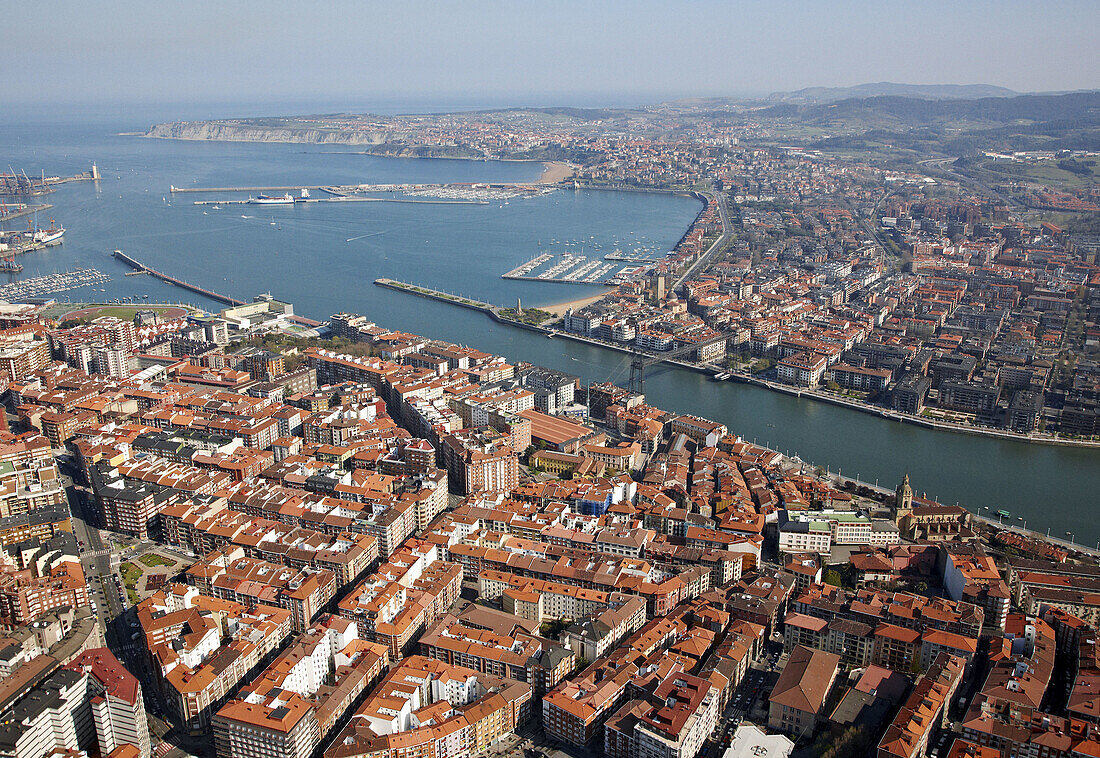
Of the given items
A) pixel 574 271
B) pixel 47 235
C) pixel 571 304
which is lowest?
pixel 571 304

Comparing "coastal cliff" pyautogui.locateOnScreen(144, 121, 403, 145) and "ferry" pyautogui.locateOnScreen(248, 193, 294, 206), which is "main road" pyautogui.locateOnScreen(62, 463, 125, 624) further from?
"coastal cliff" pyautogui.locateOnScreen(144, 121, 403, 145)

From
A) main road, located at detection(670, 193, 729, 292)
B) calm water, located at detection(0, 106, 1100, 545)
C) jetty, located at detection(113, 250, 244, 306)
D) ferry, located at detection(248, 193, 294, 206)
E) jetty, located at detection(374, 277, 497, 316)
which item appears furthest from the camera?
ferry, located at detection(248, 193, 294, 206)

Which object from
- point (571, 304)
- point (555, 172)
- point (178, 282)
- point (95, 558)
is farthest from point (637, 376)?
point (555, 172)

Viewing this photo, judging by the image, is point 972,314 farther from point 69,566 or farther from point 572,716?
point 69,566

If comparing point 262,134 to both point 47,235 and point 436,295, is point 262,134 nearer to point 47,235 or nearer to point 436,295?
point 47,235

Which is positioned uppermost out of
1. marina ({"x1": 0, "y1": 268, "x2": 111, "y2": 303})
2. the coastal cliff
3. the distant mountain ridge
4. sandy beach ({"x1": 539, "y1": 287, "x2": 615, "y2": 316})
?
the distant mountain ridge

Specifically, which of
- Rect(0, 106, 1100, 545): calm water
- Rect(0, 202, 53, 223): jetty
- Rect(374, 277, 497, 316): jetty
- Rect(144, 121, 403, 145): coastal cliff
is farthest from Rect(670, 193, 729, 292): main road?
Rect(144, 121, 403, 145): coastal cliff

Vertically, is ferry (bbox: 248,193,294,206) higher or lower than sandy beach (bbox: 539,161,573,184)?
lower

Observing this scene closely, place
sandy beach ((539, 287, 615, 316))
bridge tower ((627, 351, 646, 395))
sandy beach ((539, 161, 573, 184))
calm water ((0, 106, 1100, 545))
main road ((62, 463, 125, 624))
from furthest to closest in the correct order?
1. sandy beach ((539, 161, 573, 184))
2. sandy beach ((539, 287, 615, 316))
3. bridge tower ((627, 351, 646, 395))
4. calm water ((0, 106, 1100, 545))
5. main road ((62, 463, 125, 624))
